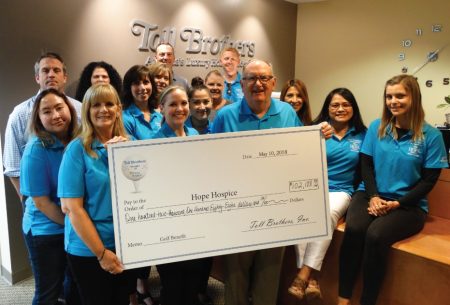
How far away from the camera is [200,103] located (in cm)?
241

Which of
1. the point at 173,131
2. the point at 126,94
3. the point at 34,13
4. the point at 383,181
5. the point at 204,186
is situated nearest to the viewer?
the point at 204,186

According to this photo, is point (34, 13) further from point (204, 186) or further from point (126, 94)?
point (204, 186)

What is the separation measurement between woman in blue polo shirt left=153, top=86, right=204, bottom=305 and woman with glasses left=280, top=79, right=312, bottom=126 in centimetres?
109

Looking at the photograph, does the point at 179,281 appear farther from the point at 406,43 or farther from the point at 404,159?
the point at 406,43

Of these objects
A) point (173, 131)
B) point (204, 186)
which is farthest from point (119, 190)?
point (173, 131)

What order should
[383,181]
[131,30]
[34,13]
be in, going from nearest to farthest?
[383,181] < [34,13] < [131,30]

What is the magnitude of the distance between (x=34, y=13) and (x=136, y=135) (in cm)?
139

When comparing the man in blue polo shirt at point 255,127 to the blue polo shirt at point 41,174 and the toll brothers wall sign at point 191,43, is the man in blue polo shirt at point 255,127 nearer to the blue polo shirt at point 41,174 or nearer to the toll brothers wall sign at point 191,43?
the blue polo shirt at point 41,174

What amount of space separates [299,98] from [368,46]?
315 cm

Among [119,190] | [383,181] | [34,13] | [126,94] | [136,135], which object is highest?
[34,13]

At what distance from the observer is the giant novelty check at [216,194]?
1.46 m

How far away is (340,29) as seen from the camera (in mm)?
5375

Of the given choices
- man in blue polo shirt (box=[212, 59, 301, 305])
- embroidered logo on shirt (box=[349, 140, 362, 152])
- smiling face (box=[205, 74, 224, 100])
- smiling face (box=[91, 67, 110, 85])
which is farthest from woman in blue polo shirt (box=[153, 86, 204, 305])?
embroidered logo on shirt (box=[349, 140, 362, 152])

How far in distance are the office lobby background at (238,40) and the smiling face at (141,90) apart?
931 mm
